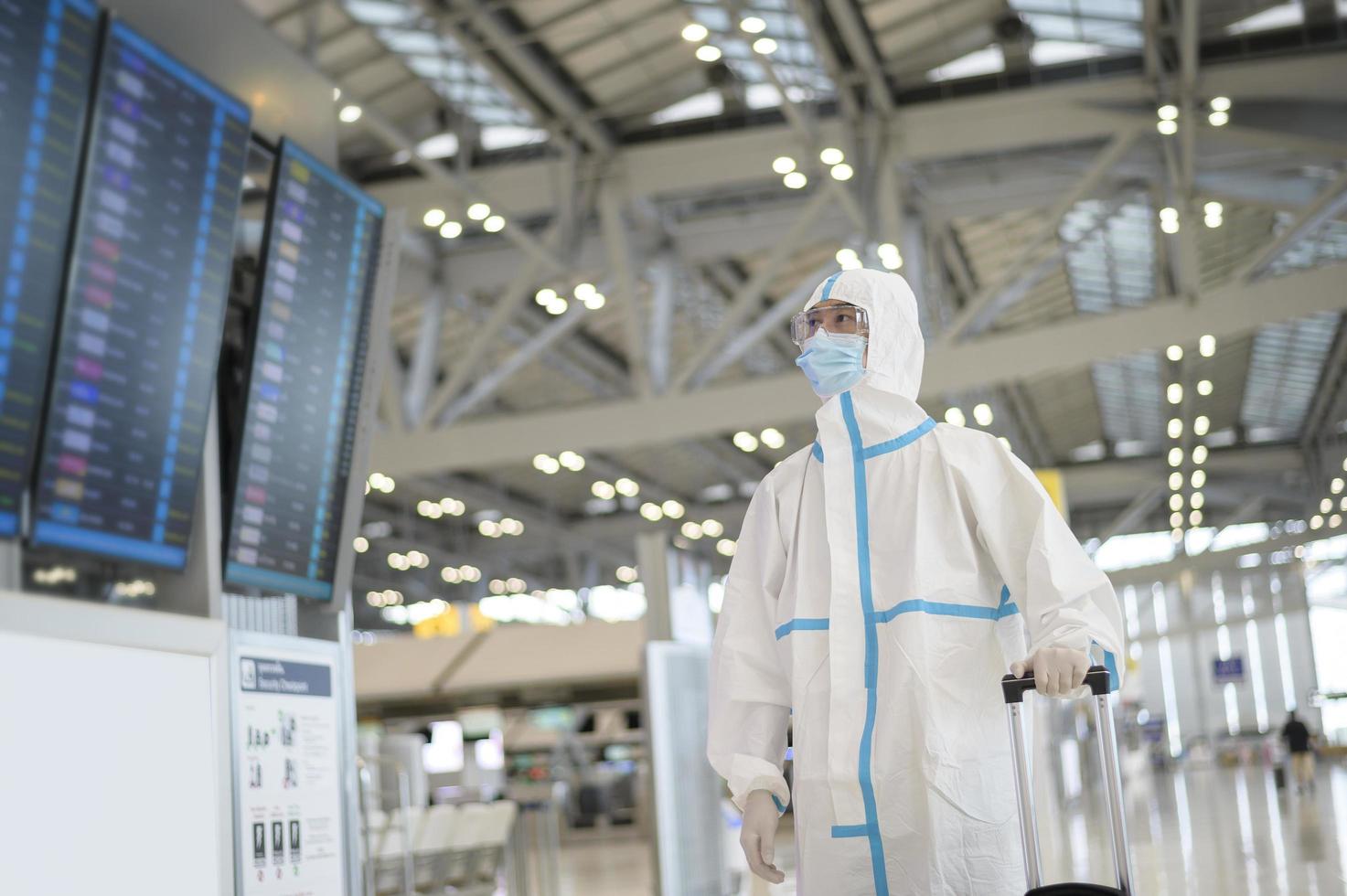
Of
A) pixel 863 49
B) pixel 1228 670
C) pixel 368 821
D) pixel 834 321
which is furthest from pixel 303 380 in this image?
pixel 1228 670

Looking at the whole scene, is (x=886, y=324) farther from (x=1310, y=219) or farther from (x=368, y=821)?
(x=1310, y=219)

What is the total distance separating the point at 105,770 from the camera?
6.68 feet

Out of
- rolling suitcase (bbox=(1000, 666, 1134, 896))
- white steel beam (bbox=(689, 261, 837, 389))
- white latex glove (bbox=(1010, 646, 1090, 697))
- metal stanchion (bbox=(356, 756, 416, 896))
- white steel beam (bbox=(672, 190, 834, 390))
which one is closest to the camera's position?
rolling suitcase (bbox=(1000, 666, 1134, 896))

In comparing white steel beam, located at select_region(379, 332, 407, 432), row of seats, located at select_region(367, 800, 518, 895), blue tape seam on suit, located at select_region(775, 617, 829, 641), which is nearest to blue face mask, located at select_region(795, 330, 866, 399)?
blue tape seam on suit, located at select_region(775, 617, 829, 641)

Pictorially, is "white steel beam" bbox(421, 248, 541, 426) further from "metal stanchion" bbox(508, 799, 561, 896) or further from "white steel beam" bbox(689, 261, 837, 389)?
"metal stanchion" bbox(508, 799, 561, 896)

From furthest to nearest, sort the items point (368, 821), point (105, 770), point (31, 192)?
point (368, 821) < point (31, 192) < point (105, 770)

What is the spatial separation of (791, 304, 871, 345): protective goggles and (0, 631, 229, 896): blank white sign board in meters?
1.54

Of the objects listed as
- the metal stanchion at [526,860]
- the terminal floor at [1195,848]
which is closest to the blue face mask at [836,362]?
the terminal floor at [1195,848]

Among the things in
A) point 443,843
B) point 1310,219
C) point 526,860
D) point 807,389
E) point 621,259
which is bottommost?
point 526,860

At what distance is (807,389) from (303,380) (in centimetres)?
1116

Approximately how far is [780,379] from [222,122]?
39.0ft

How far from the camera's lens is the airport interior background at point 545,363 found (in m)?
3.51

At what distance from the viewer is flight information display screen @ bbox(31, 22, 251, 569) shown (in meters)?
3.58

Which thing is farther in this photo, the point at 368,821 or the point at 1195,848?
the point at 1195,848
